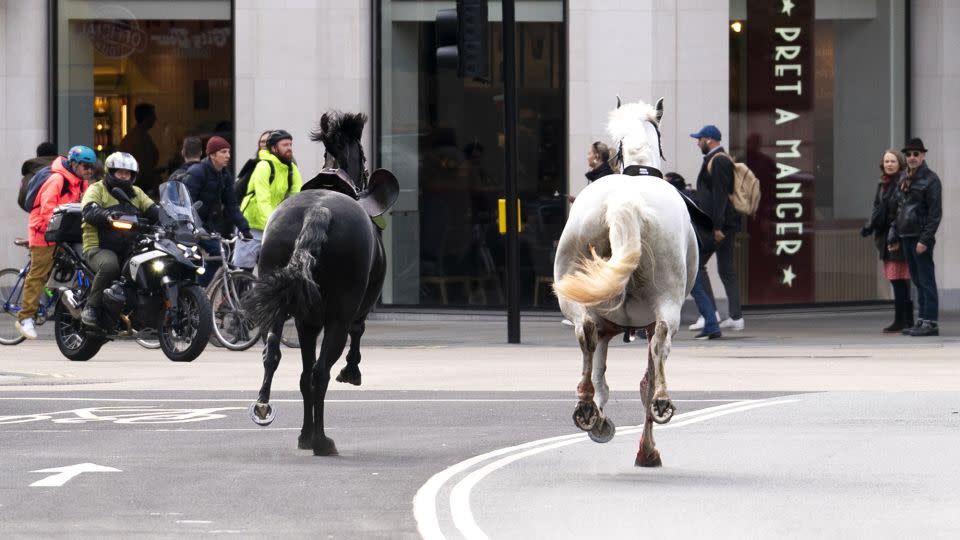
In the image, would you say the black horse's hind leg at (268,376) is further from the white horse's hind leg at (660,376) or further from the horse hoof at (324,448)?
the white horse's hind leg at (660,376)

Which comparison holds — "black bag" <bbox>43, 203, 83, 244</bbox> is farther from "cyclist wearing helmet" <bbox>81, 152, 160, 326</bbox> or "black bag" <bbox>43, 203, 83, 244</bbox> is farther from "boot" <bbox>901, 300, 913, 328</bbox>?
"boot" <bbox>901, 300, 913, 328</bbox>

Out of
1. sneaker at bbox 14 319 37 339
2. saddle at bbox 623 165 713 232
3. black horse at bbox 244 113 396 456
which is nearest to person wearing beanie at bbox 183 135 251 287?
sneaker at bbox 14 319 37 339

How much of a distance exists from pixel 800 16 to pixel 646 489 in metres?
13.9

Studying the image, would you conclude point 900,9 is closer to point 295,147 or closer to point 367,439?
point 295,147

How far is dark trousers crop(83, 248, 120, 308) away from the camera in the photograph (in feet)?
54.1

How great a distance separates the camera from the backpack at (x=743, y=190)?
772 inches

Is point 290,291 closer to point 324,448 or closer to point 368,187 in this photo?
point 324,448

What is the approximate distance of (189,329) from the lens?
16375 millimetres

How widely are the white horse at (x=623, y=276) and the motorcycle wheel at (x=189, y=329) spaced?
22.3ft

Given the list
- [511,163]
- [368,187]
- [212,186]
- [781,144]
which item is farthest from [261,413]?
[781,144]

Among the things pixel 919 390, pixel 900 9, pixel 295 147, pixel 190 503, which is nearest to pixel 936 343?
pixel 919 390

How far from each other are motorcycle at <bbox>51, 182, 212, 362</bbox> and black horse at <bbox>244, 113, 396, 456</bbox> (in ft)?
18.9

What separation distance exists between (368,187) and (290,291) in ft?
4.60

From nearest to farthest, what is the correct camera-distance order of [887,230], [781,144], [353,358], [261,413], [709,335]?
[261,413]
[353,358]
[709,335]
[887,230]
[781,144]
